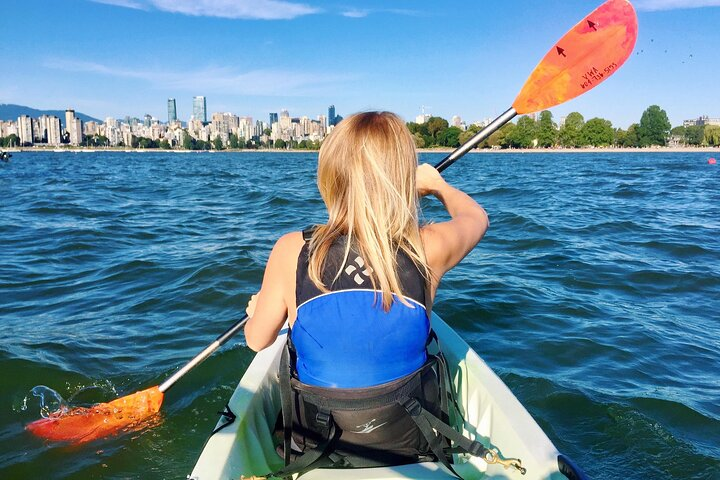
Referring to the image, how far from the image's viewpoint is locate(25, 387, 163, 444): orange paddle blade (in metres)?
3.69

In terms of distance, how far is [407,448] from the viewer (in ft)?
6.89

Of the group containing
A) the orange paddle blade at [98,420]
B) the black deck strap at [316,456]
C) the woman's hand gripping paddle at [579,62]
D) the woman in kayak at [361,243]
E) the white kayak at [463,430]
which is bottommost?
the orange paddle blade at [98,420]

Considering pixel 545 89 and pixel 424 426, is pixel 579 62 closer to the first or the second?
pixel 545 89

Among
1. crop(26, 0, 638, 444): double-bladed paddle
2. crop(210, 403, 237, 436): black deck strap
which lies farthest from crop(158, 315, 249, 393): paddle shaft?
crop(210, 403, 237, 436): black deck strap

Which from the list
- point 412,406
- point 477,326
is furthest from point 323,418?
point 477,326

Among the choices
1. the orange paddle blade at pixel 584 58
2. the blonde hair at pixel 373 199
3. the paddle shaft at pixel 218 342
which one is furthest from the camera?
the orange paddle blade at pixel 584 58

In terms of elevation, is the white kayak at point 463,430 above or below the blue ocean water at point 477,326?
above

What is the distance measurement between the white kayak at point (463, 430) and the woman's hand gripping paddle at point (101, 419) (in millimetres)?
946

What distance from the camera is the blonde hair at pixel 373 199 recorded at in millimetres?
1800

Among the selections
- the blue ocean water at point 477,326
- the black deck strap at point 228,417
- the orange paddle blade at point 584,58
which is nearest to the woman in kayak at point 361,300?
the black deck strap at point 228,417

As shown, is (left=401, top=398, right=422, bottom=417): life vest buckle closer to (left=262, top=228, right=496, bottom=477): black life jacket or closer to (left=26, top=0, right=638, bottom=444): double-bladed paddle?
(left=262, top=228, right=496, bottom=477): black life jacket

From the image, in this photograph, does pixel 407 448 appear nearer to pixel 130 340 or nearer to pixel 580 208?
pixel 130 340

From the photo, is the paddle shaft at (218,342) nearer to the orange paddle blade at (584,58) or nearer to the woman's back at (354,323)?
the woman's back at (354,323)

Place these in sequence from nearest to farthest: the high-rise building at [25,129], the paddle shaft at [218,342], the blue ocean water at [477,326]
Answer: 1. the paddle shaft at [218,342]
2. the blue ocean water at [477,326]
3. the high-rise building at [25,129]
